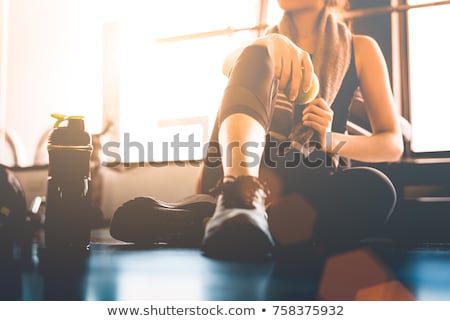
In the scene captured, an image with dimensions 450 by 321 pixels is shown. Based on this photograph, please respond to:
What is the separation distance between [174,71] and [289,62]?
12.6 inches

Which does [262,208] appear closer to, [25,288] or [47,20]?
[25,288]

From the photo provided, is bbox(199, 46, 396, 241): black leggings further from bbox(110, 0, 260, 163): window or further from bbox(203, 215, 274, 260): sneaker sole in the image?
bbox(203, 215, 274, 260): sneaker sole

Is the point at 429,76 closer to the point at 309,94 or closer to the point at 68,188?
the point at 309,94

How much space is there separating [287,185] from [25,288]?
0.67 meters

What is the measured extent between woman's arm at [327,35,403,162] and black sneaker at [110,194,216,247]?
1.22 feet

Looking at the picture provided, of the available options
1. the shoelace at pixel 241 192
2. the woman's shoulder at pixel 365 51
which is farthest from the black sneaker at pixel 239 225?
the woman's shoulder at pixel 365 51

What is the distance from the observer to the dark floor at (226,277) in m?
0.78

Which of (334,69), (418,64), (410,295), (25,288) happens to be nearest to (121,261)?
(25,288)

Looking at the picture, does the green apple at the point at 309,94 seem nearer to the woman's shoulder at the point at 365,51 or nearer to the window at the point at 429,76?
the woman's shoulder at the point at 365,51

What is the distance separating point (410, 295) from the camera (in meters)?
0.77

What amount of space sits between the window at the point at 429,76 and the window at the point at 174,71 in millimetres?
424

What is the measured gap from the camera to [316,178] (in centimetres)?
127

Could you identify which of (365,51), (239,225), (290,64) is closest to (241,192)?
(239,225)

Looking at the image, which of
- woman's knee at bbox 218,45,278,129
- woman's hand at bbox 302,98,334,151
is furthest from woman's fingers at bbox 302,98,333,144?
woman's knee at bbox 218,45,278,129
